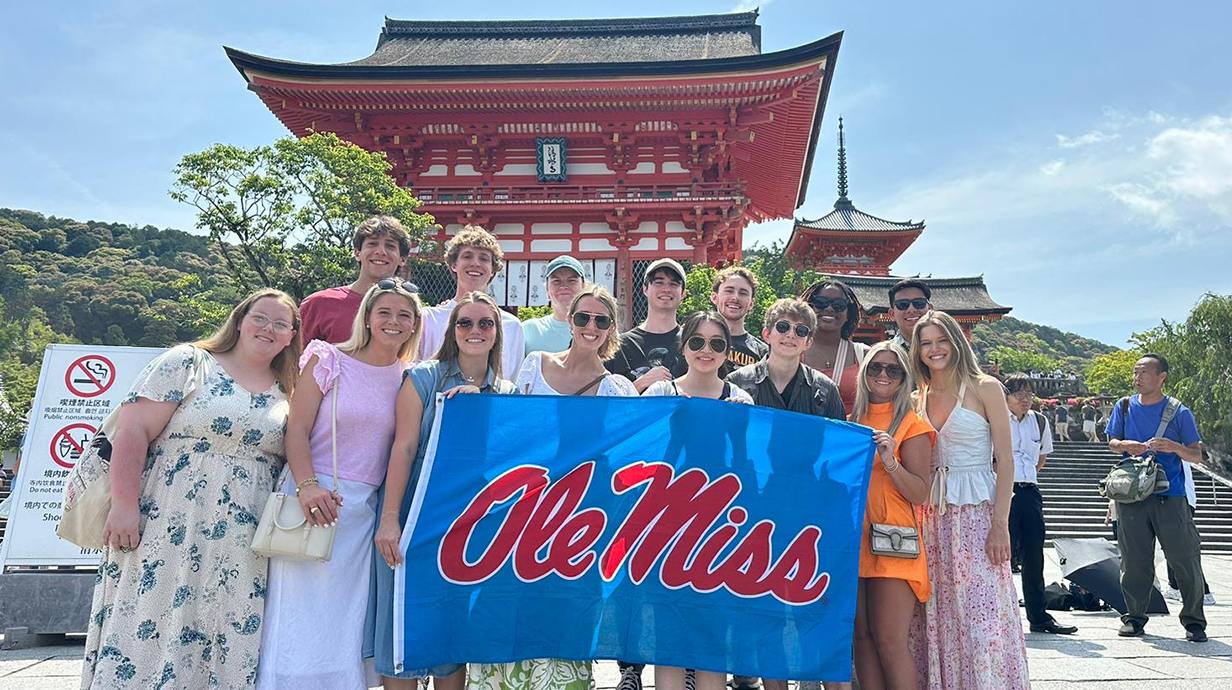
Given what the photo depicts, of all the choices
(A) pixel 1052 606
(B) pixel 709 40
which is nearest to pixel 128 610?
(A) pixel 1052 606

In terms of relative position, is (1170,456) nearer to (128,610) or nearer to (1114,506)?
(1114,506)

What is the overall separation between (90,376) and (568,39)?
18.0 meters

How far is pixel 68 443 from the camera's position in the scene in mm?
4836

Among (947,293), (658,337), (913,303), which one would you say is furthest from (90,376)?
(947,293)

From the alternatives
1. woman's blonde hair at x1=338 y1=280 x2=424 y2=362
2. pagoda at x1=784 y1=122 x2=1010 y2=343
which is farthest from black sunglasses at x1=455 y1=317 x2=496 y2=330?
pagoda at x1=784 y1=122 x2=1010 y2=343

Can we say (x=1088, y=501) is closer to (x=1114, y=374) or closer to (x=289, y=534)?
(x=289, y=534)

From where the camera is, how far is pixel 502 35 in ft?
67.0

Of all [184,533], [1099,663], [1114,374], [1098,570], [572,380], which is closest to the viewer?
[184,533]

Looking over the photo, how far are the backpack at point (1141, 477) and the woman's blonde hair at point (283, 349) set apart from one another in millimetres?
5381

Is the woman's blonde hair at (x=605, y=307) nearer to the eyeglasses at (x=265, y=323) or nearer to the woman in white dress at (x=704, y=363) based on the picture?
the woman in white dress at (x=704, y=363)

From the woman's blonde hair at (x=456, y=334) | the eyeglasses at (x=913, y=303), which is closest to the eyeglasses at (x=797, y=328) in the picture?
the eyeglasses at (x=913, y=303)

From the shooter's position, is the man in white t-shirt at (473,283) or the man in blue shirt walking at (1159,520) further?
the man in blue shirt walking at (1159,520)

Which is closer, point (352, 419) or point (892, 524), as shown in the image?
point (352, 419)

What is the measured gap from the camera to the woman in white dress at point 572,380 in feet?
8.84
